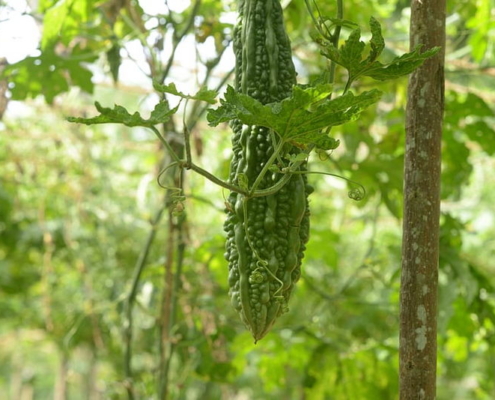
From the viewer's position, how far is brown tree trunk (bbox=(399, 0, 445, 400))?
1.08 m

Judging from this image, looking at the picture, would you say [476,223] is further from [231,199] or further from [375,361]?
[231,199]

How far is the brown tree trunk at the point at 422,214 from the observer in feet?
3.53

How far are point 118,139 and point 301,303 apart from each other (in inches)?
94.5

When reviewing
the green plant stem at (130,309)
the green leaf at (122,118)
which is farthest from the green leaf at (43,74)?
the green leaf at (122,118)

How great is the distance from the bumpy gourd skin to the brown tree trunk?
170 millimetres

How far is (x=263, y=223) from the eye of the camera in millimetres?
1070

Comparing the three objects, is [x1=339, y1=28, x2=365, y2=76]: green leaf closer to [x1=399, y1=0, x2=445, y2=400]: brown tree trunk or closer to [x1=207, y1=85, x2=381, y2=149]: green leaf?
[x1=207, y1=85, x2=381, y2=149]: green leaf

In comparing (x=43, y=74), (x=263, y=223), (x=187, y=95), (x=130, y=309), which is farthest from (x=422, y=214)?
(x=43, y=74)

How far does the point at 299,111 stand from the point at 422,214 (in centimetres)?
32

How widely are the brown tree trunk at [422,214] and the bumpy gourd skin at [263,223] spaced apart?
0.17 m

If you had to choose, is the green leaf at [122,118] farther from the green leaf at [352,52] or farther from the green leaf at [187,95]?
the green leaf at [352,52]

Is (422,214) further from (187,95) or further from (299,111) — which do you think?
(187,95)

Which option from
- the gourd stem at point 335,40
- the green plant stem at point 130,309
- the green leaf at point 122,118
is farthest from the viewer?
the green plant stem at point 130,309

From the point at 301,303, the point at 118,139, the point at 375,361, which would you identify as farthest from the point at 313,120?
the point at 118,139
